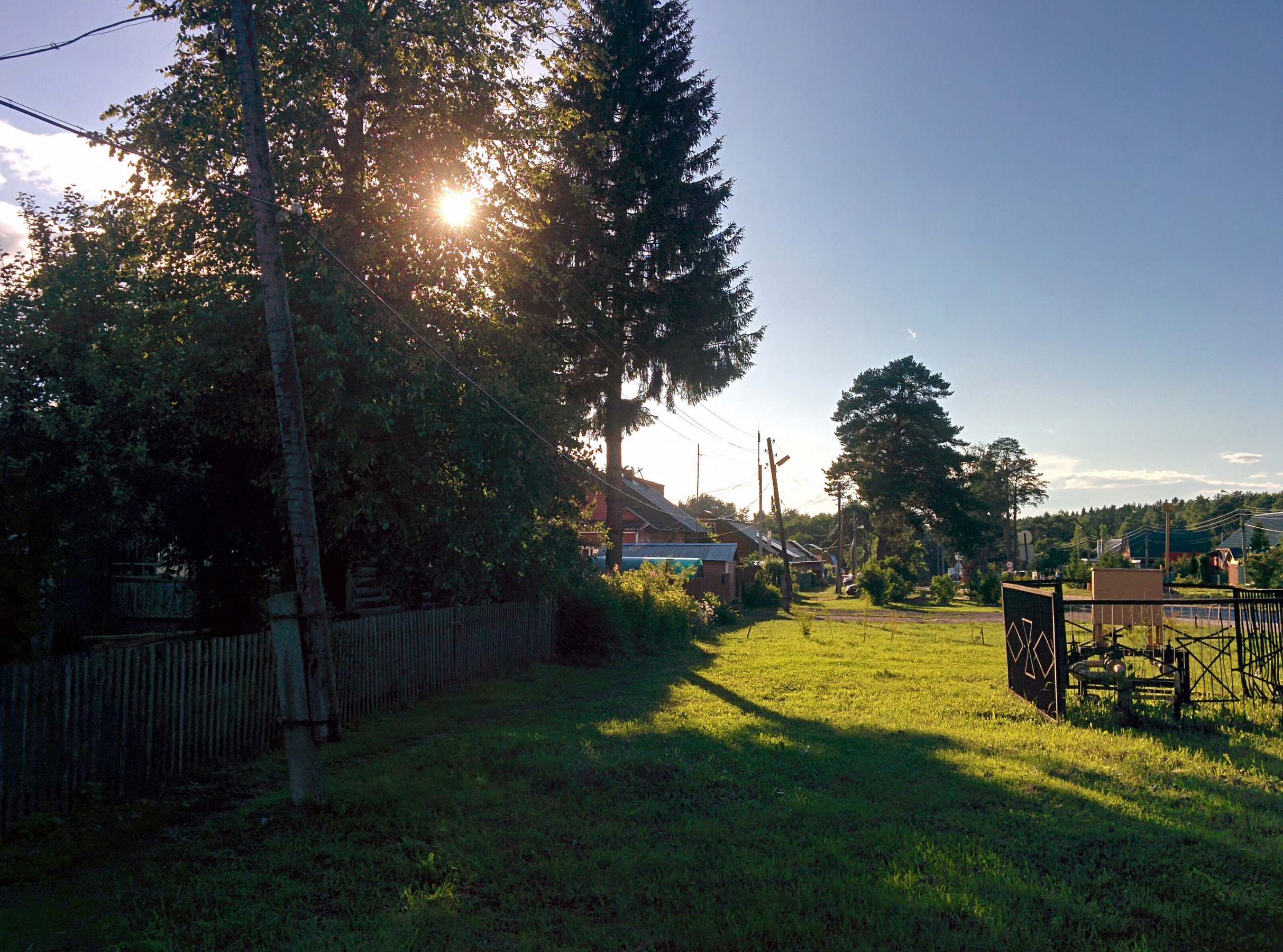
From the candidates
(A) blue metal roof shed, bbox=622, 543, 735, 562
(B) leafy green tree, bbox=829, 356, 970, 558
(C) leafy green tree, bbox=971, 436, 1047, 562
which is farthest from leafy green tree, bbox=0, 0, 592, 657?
(C) leafy green tree, bbox=971, 436, 1047, 562

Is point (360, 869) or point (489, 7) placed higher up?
point (489, 7)

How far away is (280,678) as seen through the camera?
22.2 feet

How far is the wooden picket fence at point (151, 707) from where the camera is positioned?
6387 millimetres

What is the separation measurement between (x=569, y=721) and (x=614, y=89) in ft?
68.9

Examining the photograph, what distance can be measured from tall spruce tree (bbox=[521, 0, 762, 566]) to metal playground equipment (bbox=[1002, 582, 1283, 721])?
50.4 ft

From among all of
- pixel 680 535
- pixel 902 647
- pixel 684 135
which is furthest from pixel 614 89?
pixel 680 535

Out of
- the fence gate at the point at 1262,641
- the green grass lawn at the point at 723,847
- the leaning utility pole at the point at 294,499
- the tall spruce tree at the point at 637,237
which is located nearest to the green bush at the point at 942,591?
the tall spruce tree at the point at 637,237

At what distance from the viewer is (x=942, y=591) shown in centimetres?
4553

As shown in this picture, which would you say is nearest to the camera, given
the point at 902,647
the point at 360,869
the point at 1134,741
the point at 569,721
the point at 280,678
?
the point at 360,869

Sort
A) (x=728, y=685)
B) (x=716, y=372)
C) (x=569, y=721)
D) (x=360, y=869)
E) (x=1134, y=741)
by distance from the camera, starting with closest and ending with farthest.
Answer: (x=360, y=869)
(x=1134, y=741)
(x=569, y=721)
(x=728, y=685)
(x=716, y=372)

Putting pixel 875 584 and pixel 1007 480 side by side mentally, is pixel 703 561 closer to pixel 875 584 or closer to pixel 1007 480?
pixel 875 584

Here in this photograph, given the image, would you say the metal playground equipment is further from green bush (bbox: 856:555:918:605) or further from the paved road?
green bush (bbox: 856:555:918:605)

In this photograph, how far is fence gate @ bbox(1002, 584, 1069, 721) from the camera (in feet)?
33.6

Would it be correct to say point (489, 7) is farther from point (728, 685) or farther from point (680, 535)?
point (680, 535)
